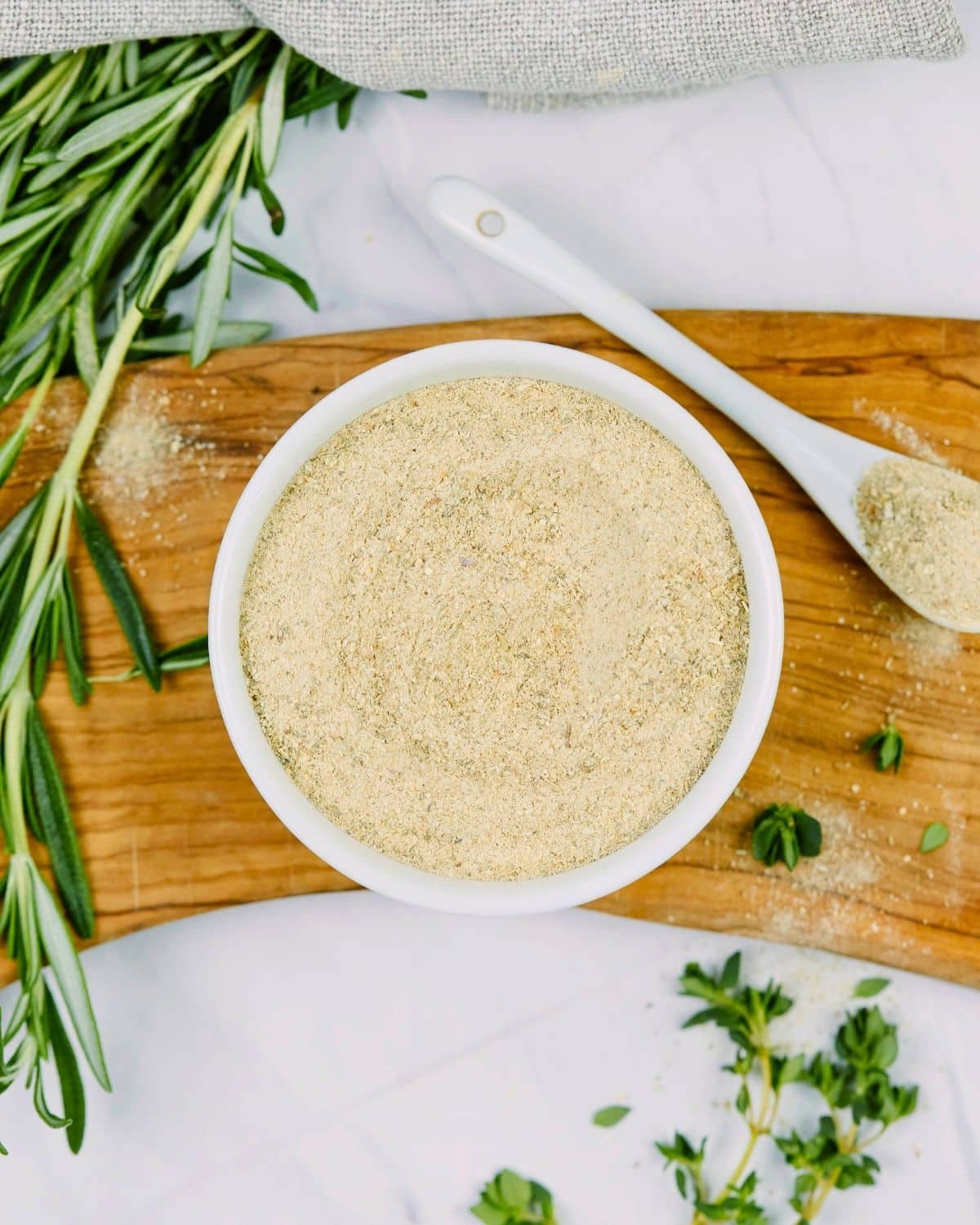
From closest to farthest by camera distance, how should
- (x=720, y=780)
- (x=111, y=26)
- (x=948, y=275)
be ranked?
(x=720, y=780)
(x=111, y=26)
(x=948, y=275)

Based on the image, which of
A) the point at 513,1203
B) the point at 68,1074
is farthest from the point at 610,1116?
the point at 68,1074

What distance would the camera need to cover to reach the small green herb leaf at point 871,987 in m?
0.96

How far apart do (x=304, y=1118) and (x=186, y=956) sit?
7.8 inches

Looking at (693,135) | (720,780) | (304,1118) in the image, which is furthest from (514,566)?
(304,1118)

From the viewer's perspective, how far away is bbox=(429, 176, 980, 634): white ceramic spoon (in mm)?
801

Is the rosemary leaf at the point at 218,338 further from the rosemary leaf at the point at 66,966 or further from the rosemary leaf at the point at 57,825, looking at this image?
the rosemary leaf at the point at 66,966

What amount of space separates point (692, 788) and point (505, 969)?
0.38 meters

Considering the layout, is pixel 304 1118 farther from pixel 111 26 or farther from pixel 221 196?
pixel 111 26

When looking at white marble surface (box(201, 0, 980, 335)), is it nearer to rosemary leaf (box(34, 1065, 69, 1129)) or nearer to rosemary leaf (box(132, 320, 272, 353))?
rosemary leaf (box(132, 320, 272, 353))

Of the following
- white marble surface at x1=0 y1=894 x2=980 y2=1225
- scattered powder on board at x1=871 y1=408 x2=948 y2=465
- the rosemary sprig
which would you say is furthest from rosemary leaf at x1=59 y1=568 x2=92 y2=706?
scattered powder on board at x1=871 y1=408 x2=948 y2=465

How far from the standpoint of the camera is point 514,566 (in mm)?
683

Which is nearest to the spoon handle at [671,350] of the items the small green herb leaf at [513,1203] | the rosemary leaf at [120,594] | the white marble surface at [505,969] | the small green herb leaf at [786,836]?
the white marble surface at [505,969]

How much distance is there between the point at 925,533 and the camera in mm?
791

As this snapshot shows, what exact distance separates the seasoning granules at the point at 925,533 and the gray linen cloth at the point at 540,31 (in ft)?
1.05
